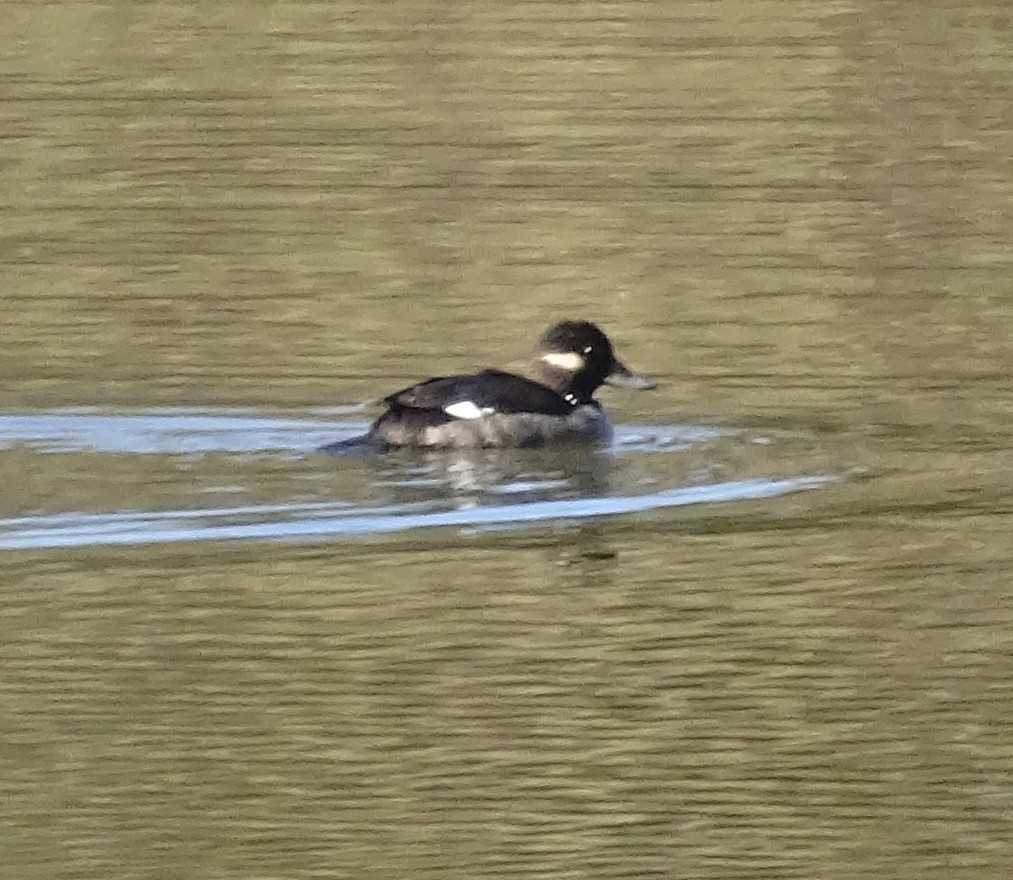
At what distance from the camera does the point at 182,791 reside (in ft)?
27.5

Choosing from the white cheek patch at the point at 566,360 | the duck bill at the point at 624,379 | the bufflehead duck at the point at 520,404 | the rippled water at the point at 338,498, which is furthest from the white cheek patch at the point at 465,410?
the duck bill at the point at 624,379

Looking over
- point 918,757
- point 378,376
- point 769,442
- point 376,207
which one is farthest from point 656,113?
point 918,757

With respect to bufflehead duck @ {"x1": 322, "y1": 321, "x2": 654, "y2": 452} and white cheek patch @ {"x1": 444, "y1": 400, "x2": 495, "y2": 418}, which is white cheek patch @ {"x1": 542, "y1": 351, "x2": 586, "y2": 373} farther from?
white cheek patch @ {"x1": 444, "y1": 400, "x2": 495, "y2": 418}

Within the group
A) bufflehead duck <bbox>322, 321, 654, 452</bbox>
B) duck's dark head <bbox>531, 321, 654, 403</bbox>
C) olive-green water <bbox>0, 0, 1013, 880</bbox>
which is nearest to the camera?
olive-green water <bbox>0, 0, 1013, 880</bbox>

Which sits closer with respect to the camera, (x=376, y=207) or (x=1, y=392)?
(x=1, y=392)

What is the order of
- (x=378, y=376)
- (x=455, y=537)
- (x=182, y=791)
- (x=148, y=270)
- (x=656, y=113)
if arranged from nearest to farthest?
(x=182, y=791)
(x=455, y=537)
(x=378, y=376)
(x=148, y=270)
(x=656, y=113)

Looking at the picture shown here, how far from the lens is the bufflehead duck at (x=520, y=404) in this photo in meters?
12.2

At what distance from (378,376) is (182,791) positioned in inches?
232

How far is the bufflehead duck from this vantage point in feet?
39.9

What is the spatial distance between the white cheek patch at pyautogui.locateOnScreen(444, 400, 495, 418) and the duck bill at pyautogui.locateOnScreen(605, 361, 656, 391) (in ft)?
3.58

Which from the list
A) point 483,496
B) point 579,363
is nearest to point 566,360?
point 579,363

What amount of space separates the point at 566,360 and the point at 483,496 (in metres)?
1.75

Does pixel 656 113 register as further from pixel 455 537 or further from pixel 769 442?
pixel 455 537

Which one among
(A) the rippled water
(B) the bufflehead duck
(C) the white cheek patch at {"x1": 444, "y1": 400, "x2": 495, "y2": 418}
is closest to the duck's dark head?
(B) the bufflehead duck
